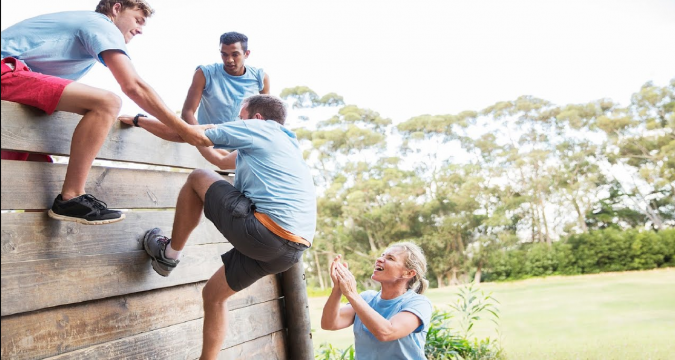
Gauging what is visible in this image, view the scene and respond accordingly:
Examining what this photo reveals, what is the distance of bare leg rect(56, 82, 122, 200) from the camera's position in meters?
1.91

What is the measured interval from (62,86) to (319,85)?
11.3m

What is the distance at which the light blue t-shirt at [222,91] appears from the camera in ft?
10.1

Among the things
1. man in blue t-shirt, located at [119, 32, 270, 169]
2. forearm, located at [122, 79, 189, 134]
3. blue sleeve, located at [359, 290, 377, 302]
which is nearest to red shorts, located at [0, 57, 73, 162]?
forearm, located at [122, 79, 189, 134]

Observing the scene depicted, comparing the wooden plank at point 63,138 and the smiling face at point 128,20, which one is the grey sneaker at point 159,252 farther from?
the smiling face at point 128,20

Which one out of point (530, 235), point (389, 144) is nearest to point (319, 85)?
point (389, 144)

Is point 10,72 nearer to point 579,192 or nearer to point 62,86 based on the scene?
point 62,86

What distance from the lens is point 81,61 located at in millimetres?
2111

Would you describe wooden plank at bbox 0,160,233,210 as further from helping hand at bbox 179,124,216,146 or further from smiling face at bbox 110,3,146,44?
smiling face at bbox 110,3,146,44

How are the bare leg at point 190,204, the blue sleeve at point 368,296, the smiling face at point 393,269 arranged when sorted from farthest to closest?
the blue sleeve at point 368,296
the smiling face at point 393,269
the bare leg at point 190,204

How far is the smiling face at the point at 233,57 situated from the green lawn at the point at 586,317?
4.63 meters

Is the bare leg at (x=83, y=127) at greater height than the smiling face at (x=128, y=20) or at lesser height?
lesser

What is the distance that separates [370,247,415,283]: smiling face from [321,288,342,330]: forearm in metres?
0.21

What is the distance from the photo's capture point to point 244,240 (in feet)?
6.75

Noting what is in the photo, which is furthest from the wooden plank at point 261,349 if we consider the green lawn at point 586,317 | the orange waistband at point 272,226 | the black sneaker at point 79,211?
the green lawn at point 586,317
